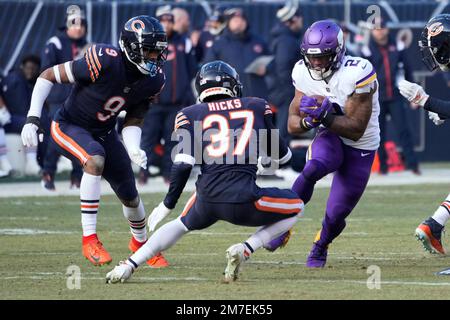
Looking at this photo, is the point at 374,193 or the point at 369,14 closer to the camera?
the point at 374,193

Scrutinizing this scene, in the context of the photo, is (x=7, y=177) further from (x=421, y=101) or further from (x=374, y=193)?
(x=421, y=101)

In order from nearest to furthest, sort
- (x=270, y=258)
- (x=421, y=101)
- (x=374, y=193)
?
(x=421, y=101) → (x=270, y=258) → (x=374, y=193)

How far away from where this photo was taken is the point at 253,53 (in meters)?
16.2

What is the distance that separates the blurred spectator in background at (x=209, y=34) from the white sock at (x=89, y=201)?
8.17 m

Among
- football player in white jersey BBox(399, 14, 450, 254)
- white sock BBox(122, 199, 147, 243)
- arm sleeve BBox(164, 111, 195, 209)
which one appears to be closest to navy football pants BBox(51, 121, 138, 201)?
white sock BBox(122, 199, 147, 243)

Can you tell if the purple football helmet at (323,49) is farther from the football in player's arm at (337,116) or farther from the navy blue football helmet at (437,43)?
the navy blue football helmet at (437,43)

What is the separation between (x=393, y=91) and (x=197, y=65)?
2.68 meters

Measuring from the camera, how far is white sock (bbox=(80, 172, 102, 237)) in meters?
8.41

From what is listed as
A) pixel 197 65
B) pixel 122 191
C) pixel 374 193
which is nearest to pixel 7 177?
pixel 197 65

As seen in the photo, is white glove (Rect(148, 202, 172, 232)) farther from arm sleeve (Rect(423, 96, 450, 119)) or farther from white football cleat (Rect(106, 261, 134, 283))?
arm sleeve (Rect(423, 96, 450, 119))

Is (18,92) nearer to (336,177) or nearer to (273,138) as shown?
(336,177)

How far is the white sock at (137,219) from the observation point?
349 inches

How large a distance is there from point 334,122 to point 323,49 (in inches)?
20.1

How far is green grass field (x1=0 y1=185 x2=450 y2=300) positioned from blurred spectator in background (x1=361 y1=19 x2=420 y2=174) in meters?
3.36
